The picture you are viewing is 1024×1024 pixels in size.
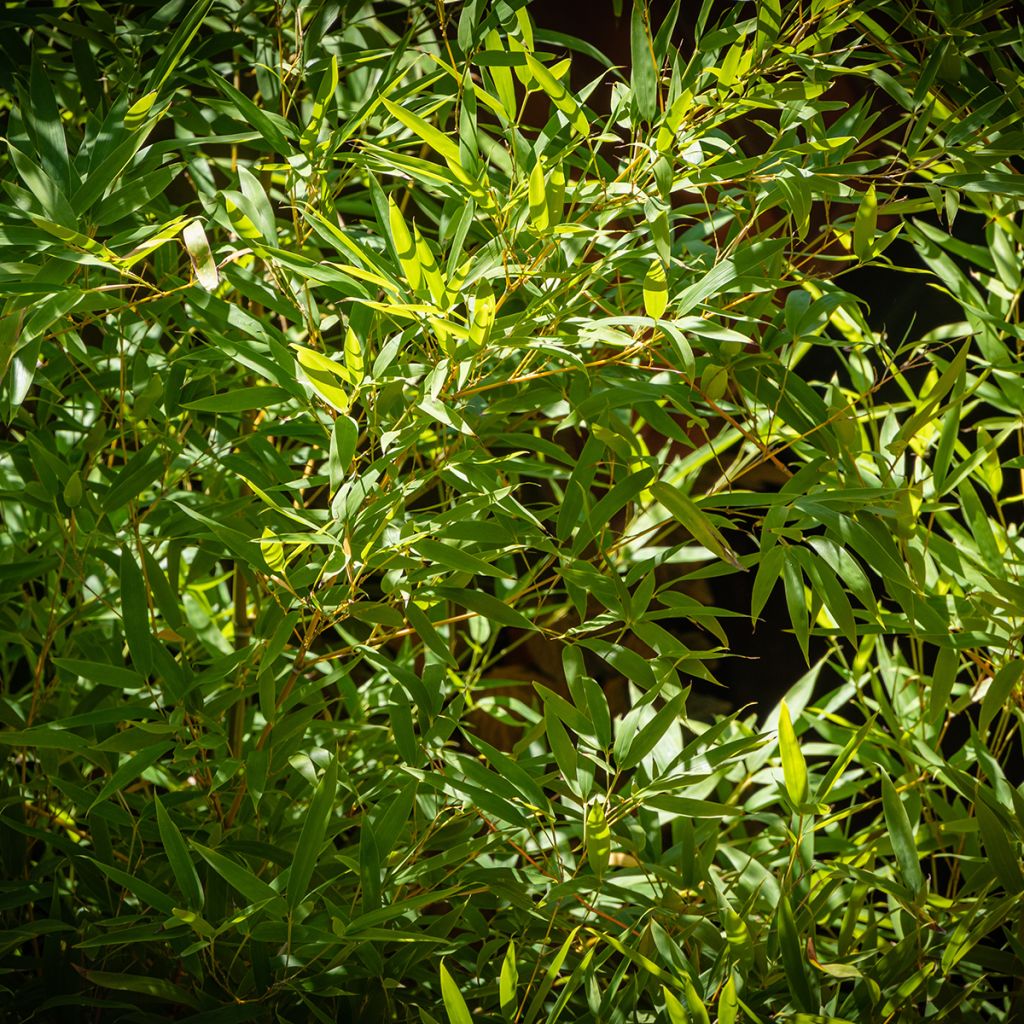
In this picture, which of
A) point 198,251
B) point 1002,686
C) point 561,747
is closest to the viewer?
point 198,251

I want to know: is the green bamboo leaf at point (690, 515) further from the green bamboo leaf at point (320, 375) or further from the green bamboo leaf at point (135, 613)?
the green bamboo leaf at point (135, 613)

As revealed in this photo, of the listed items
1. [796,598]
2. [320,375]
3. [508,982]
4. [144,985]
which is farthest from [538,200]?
[144,985]

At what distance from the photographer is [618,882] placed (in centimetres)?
103

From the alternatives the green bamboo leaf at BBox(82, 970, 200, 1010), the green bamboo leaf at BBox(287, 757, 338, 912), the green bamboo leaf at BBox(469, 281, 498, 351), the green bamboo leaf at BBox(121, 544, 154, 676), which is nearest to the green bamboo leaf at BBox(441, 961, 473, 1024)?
the green bamboo leaf at BBox(287, 757, 338, 912)

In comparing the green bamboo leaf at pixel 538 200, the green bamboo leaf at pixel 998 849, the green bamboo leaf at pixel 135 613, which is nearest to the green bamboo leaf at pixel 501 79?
the green bamboo leaf at pixel 538 200

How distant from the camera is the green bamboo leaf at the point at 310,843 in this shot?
2.54ft

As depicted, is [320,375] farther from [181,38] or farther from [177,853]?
[177,853]

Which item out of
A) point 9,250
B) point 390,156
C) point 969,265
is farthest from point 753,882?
point 969,265

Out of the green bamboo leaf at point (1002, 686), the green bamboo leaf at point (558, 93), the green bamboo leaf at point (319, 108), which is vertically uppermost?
the green bamboo leaf at point (319, 108)

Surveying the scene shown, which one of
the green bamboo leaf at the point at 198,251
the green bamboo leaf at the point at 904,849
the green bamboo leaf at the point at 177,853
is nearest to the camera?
the green bamboo leaf at the point at 198,251

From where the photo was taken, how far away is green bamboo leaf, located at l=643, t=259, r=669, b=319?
0.73 metres

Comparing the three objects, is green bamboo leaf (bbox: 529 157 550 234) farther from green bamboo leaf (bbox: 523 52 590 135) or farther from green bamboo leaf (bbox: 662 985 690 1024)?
green bamboo leaf (bbox: 662 985 690 1024)

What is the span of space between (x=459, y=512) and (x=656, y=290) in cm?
22

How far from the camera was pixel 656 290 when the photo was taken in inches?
29.0
